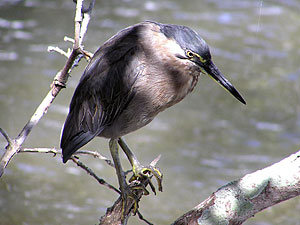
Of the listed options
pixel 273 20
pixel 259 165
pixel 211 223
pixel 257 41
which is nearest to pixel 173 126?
pixel 259 165

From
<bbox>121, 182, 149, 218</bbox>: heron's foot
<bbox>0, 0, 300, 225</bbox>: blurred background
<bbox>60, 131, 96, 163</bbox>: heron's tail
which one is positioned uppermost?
<bbox>60, 131, 96, 163</bbox>: heron's tail

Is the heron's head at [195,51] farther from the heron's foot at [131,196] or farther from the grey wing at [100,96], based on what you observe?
the heron's foot at [131,196]

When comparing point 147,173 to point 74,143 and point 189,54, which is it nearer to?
point 74,143

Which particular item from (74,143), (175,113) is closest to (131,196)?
(74,143)

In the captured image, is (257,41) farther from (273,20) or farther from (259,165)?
(259,165)

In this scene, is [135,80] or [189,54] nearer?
[189,54]

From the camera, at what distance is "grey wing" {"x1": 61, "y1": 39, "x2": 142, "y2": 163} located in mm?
2900

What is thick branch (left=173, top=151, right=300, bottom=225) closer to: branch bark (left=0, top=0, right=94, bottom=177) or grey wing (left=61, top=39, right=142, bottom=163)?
grey wing (left=61, top=39, right=142, bottom=163)

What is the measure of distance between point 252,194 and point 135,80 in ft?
3.08

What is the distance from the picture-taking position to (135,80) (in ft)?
9.46

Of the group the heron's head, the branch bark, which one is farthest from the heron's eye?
the branch bark

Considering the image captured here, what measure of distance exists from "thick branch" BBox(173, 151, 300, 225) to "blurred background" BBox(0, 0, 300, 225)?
2.64 metres

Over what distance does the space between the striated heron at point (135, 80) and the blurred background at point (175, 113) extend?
225 cm

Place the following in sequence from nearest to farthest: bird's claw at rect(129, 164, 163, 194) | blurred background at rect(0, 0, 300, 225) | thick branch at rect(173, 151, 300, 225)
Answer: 1. thick branch at rect(173, 151, 300, 225)
2. bird's claw at rect(129, 164, 163, 194)
3. blurred background at rect(0, 0, 300, 225)
